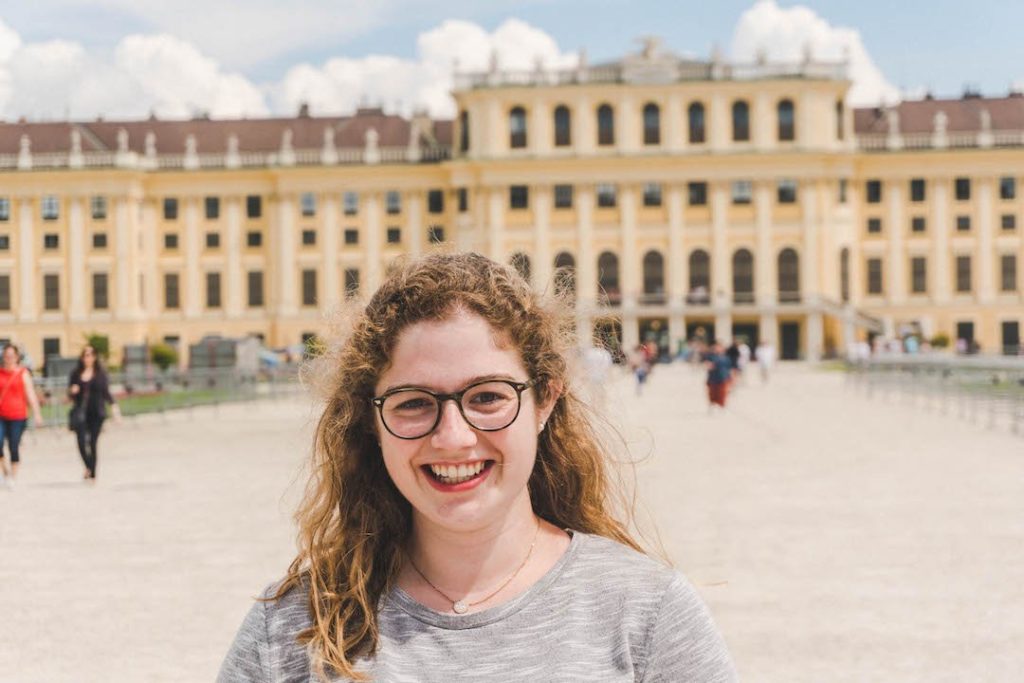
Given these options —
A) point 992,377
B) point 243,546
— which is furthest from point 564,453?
point 992,377

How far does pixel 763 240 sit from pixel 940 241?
28.0ft

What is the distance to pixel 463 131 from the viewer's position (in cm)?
7000

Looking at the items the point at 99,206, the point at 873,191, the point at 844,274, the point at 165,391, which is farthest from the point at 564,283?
the point at 99,206

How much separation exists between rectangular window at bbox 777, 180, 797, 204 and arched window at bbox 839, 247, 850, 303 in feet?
11.5

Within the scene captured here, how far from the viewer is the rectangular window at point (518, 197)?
6850 cm

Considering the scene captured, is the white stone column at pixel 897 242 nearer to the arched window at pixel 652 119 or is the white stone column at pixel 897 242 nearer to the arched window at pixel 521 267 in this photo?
the arched window at pixel 652 119

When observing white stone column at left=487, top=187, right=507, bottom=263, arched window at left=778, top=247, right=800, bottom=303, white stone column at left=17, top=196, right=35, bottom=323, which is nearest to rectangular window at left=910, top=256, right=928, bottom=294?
arched window at left=778, top=247, right=800, bottom=303

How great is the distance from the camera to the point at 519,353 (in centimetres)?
273

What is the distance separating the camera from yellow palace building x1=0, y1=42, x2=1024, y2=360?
6725cm

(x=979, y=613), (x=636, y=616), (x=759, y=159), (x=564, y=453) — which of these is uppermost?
(x=759, y=159)

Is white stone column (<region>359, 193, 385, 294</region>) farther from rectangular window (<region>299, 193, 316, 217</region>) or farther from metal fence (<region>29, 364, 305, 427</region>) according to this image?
metal fence (<region>29, 364, 305, 427</region>)

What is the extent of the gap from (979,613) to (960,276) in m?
64.2

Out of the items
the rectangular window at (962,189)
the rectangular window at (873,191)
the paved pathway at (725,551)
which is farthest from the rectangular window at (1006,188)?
the paved pathway at (725,551)

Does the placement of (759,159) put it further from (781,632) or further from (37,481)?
(781,632)
